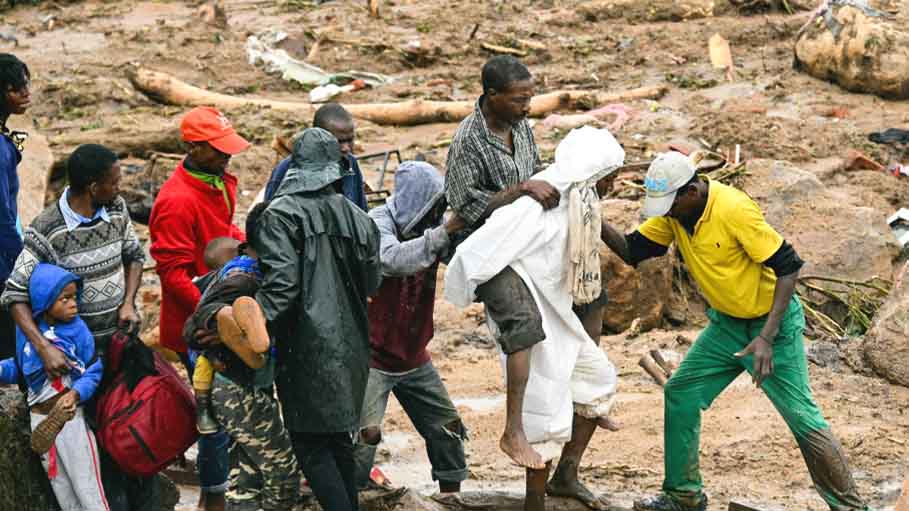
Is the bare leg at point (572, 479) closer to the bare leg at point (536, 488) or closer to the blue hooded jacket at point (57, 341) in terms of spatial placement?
the bare leg at point (536, 488)

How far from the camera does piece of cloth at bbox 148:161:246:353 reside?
522 cm

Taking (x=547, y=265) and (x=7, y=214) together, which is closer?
(x=547, y=265)

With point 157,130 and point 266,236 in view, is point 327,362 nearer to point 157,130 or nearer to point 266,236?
point 266,236

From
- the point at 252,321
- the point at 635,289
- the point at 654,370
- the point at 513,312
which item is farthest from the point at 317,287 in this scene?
the point at 635,289

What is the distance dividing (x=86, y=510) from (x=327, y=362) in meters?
1.18

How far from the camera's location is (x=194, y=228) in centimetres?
530

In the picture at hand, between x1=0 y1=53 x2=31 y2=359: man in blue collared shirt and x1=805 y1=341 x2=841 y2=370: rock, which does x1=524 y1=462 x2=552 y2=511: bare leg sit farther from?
x1=805 y1=341 x2=841 y2=370: rock

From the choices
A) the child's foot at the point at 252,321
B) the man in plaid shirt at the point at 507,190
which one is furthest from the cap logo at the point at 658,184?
the child's foot at the point at 252,321

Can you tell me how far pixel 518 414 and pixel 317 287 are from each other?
36.9 inches

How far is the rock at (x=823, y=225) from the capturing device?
868cm

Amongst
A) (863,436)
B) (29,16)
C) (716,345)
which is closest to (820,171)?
(863,436)

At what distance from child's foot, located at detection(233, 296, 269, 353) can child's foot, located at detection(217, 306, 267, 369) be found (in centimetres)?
3

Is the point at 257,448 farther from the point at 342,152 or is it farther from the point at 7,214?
the point at 7,214

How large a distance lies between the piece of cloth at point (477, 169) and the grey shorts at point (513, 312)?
0.93 feet
